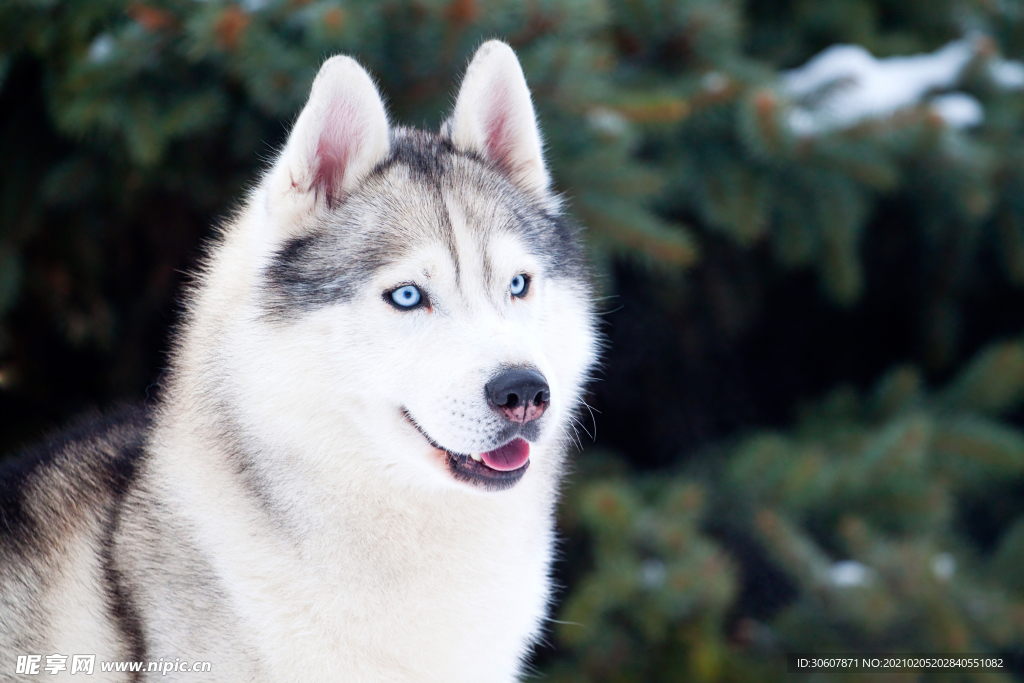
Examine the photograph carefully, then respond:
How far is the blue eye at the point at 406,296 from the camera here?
2.21 metres

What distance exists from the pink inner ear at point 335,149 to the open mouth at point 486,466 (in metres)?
0.65

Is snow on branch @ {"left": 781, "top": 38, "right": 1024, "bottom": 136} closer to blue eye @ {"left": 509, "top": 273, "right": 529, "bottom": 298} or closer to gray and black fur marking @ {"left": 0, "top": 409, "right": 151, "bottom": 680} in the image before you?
blue eye @ {"left": 509, "top": 273, "right": 529, "bottom": 298}

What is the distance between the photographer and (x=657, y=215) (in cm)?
462

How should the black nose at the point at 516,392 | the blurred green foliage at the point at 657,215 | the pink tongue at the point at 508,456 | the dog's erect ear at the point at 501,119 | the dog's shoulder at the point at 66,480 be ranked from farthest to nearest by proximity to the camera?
the blurred green foliage at the point at 657,215
the dog's erect ear at the point at 501,119
the dog's shoulder at the point at 66,480
the pink tongue at the point at 508,456
the black nose at the point at 516,392

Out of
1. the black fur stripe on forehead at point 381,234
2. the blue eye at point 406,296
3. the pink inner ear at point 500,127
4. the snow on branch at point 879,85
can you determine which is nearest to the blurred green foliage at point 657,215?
the snow on branch at point 879,85

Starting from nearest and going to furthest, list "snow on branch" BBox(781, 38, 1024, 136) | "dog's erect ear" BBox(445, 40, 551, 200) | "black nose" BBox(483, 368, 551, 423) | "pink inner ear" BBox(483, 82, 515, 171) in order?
"black nose" BBox(483, 368, 551, 423) < "dog's erect ear" BBox(445, 40, 551, 200) < "pink inner ear" BBox(483, 82, 515, 171) < "snow on branch" BBox(781, 38, 1024, 136)

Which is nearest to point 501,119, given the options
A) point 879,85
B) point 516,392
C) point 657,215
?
point 516,392

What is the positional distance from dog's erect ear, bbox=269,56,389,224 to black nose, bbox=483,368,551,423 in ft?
2.35

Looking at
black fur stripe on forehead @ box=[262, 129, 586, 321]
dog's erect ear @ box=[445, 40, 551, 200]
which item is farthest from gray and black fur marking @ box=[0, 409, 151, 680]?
dog's erect ear @ box=[445, 40, 551, 200]

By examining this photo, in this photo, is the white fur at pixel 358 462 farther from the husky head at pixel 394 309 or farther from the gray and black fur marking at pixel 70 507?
the gray and black fur marking at pixel 70 507

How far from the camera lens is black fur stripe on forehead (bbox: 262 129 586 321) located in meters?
2.25

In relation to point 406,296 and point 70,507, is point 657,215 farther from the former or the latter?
point 70,507

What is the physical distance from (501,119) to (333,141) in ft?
1.75

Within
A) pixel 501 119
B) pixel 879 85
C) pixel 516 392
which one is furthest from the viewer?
pixel 879 85
